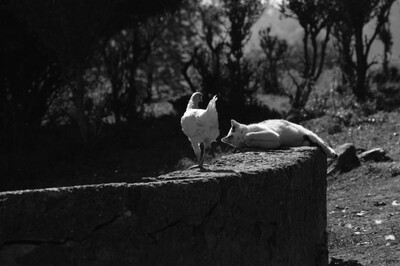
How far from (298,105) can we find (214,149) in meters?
4.41

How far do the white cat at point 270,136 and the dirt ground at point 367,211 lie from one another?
997 millimetres

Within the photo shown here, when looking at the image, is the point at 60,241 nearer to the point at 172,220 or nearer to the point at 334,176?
the point at 172,220

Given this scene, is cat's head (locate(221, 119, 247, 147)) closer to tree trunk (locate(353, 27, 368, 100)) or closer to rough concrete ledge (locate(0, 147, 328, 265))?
rough concrete ledge (locate(0, 147, 328, 265))

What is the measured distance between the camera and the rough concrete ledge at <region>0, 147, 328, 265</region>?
162 inches

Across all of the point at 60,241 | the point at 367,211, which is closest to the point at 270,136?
the point at 367,211

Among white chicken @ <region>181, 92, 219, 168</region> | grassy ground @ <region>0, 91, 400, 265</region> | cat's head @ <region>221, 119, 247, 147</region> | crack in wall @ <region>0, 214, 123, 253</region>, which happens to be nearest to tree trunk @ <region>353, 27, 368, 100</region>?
grassy ground @ <region>0, 91, 400, 265</region>

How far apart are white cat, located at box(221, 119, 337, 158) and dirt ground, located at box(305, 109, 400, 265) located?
3.27 feet

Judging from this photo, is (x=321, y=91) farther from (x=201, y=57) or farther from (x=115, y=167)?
(x=115, y=167)

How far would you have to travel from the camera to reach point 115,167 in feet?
42.2

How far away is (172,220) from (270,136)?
2.40 metres

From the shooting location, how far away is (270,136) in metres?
6.81

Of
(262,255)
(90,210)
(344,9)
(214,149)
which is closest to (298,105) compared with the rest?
(344,9)

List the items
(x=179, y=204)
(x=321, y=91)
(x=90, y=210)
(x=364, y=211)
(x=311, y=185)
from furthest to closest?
(x=321, y=91) < (x=364, y=211) < (x=311, y=185) < (x=179, y=204) < (x=90, y=210)

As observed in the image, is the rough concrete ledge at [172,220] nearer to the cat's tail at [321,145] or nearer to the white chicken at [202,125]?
the white chicken at [202,125]
